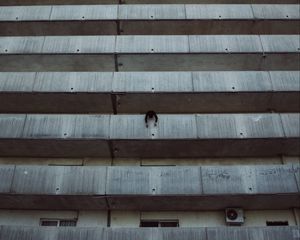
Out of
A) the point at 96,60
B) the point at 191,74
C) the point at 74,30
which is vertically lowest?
the point at 191,74

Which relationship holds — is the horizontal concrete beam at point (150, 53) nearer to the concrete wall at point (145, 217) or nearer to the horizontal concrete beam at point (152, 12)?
the horizontal concrete beam at point (152, 12)

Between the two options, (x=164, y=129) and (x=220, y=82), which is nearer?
(x=164, y=129)

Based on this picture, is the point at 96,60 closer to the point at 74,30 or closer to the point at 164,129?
the point at 74,30

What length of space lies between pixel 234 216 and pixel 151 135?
3556 mm

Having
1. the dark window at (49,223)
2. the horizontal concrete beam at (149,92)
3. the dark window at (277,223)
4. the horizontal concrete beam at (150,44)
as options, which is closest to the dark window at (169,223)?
the dark window at (277,223)

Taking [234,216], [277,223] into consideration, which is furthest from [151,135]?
[277,223]

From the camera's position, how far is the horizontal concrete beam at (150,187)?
37.9 feet

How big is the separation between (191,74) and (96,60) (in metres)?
3.65

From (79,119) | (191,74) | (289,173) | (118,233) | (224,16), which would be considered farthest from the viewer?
(224,16)

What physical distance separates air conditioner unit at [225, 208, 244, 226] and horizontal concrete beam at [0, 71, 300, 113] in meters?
3.70

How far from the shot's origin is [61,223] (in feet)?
39.9

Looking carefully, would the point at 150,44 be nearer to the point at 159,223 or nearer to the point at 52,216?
the point at 159,223

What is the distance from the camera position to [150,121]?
41.9 feet

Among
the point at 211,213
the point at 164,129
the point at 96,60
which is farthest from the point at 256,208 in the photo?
the point at 96,60
